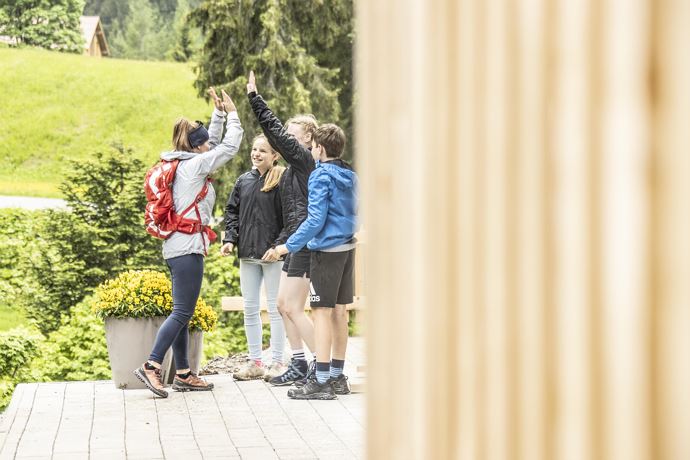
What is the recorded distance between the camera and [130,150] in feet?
46.6

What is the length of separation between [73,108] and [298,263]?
38.8 meters

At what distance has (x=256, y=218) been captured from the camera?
8094 millimetres

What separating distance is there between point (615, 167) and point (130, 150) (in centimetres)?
1312

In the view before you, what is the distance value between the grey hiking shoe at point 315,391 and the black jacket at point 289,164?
3.31ft

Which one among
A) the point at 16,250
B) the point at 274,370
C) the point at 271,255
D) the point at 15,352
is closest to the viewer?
the point at 271,255

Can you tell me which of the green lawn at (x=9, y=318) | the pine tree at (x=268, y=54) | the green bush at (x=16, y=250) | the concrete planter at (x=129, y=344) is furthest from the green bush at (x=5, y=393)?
the green lawn at (x=9, y=318)

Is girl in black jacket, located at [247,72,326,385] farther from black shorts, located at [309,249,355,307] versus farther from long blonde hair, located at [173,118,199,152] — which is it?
long blonde hair, located at [173,118,199,152]

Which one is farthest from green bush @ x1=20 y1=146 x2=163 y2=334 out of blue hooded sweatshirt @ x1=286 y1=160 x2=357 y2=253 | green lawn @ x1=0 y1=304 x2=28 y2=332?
blue hooded sweatshirt @ x1=286 y1=160 x2=357 y2=253

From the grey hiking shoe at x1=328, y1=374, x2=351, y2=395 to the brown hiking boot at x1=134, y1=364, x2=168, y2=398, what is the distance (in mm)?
1116

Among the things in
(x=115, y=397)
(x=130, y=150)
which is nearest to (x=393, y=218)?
(x=115, y=397)

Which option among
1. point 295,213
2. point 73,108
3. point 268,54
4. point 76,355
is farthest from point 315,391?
point 73,108

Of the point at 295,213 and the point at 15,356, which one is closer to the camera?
the point at 295,213

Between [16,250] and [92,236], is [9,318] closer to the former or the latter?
[16,250]

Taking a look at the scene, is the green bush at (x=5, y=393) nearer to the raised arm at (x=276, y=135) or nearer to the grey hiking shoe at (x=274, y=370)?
the grey hiking shoe at (x=274, y=370)
